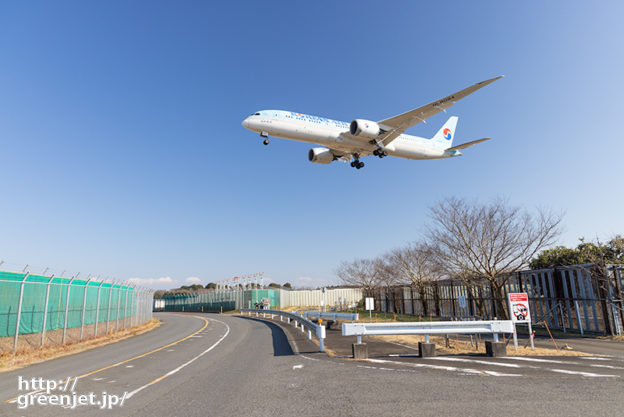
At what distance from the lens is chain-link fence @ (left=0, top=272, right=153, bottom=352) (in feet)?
48.7

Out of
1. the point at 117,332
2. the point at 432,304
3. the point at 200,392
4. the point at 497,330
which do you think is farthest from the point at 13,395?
the point at 432,304

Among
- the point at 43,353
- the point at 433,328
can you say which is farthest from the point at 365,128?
the point at 43,353

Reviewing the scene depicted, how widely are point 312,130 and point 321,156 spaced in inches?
176

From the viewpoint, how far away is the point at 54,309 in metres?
18.4

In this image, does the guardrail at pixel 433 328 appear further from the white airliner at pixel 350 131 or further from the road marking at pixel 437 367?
the white airliner at pixel 350 131

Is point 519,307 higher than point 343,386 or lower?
higher

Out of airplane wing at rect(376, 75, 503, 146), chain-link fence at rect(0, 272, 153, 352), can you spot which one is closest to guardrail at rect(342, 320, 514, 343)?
airplane wing at rect(376, 75, 503, 146)

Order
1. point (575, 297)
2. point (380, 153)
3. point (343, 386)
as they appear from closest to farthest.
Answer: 1. point (343, 386)
2. point (575, 297)
3. point (380, 153)

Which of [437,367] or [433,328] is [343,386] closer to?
[437,367]

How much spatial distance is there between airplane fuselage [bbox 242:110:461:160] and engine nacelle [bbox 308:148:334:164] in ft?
4.29

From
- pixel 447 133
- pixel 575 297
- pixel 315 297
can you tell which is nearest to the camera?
pixel 575 297

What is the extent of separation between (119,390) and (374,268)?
52.9 meters

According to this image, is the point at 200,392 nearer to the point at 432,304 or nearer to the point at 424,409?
the point at 424,409

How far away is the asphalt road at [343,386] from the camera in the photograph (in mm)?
5469
